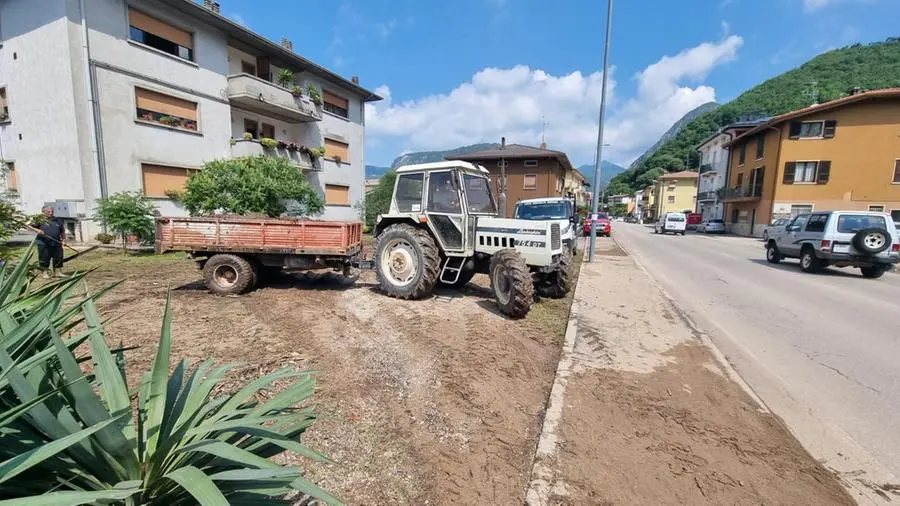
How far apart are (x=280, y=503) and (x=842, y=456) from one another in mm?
3822

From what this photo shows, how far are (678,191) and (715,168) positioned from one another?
820 inches

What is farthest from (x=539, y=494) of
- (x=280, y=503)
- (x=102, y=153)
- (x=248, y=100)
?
(x=248, y=100)

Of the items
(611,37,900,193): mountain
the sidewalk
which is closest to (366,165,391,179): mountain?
the sidewalk

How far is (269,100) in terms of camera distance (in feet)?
54.6

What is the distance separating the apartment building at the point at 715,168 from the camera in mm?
38281

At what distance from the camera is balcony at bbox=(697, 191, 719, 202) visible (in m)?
39.6

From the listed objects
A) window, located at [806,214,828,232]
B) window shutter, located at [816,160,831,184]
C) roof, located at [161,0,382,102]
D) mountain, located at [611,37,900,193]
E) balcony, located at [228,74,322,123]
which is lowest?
window, located at [806,214,828,232]

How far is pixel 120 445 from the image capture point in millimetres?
1176

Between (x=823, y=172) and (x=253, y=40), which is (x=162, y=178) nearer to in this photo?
(x=253, y=40)

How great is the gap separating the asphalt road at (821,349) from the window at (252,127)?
17784 mm

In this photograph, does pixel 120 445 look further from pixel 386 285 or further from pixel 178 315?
pixel 386 285

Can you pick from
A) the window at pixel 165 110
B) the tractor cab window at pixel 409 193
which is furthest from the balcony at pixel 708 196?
the window at pixel 165 110

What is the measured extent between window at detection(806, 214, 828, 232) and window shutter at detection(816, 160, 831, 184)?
2135 centimetres

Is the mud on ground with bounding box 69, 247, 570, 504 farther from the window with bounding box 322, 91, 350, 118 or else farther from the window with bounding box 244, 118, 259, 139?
the window with bounding box 322, 91, 350, 118
